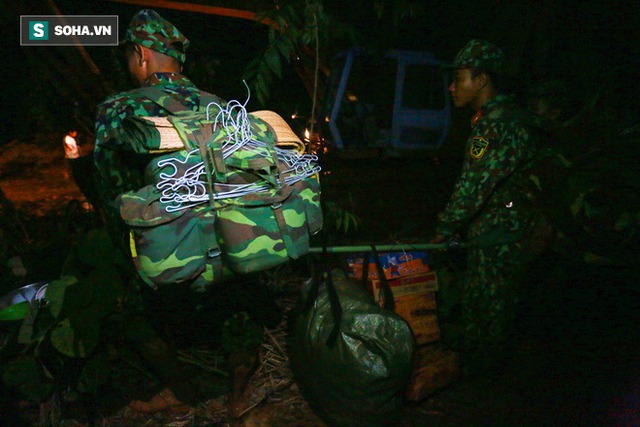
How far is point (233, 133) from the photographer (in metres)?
1.80

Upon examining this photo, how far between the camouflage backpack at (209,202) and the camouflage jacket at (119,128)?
0.28 metres

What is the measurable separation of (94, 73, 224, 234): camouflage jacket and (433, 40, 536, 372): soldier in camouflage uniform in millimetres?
1669

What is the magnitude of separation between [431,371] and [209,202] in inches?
72.5

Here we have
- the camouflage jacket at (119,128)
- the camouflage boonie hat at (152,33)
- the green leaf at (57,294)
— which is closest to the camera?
the camouflage jacket at (119,128)

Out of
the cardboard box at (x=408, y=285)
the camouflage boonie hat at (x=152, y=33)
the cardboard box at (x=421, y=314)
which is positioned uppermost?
the camouflage boonie hat at (x=152, y=33)

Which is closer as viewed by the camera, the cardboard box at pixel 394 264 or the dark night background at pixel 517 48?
the cardboard box at pixel 394 264

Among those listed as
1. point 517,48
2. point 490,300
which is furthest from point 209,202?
point 517,48

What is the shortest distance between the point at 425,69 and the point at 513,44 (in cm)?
525

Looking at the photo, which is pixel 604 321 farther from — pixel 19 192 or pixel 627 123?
pixel 19 192

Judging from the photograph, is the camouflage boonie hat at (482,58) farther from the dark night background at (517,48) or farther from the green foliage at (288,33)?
the dark night background at (517,48)

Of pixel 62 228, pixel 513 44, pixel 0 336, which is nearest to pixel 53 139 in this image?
pixel 62 228

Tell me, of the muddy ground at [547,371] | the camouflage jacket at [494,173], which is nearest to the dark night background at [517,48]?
the camouflage jacket at [494,173]

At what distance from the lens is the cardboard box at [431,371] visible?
268cm

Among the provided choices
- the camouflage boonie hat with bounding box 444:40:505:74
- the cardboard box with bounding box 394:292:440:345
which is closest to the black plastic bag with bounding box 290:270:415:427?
the cardboard box with bounding box 394:292:440:345
